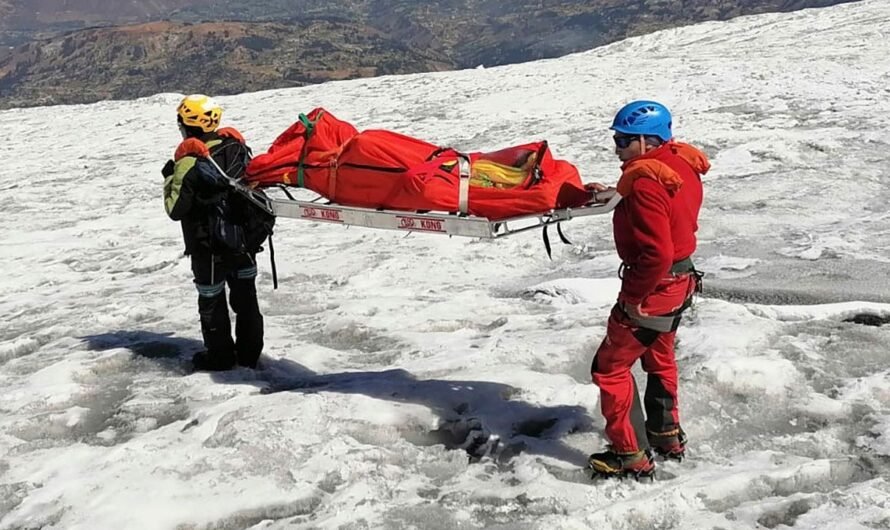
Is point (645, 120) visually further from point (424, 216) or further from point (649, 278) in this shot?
point (424, 216)

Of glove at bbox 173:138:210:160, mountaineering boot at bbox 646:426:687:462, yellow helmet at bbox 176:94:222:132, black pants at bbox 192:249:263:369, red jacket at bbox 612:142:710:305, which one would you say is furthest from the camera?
black pants at bbox 192:249:263:369

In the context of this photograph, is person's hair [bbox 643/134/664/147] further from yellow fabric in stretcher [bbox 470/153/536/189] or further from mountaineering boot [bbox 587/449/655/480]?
mountaineering boot [bbox 587/449/655/480]

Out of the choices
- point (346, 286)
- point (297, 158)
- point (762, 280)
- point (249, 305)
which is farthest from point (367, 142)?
point (762, 280)

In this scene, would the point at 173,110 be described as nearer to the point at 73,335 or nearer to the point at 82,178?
the point at 82,178

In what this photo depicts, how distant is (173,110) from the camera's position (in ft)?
73.7

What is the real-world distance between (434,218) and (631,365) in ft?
4.91

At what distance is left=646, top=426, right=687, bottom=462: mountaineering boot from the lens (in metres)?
4.28

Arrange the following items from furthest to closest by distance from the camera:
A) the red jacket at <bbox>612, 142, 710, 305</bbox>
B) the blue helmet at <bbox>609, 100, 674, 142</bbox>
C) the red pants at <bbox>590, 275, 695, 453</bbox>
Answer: the red pants at <bbox>590, 275, 695, 453</bbox>
the blue helmet at <bbox>609, 100, 674, 142</bbox>
the red jacket at <bbox>612, 142, 710, 305</bbox>

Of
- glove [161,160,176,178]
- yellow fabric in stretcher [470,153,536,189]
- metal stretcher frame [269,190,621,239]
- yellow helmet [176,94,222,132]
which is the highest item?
yellow helmet [176,94,222,132]

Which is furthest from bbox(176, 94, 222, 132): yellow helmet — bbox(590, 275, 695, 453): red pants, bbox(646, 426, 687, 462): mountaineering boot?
bbox(646, 426, 687, 462): mountaineering boot

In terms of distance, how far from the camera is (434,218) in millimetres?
4738

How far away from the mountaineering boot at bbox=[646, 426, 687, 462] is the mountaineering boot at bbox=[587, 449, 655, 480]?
151 mm

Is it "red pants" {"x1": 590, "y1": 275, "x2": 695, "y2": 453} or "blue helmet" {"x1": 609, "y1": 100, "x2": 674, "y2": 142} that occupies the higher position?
"blue helmet" {"x1": 609, "y1": 100, "x2": 674, "y2": 142}

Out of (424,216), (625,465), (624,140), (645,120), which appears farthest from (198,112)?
(625,465)
